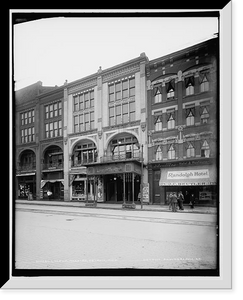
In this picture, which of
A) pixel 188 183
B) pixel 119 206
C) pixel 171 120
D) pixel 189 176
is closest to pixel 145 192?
pixel 119 206

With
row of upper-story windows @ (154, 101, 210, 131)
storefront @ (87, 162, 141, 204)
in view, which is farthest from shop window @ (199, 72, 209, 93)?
storefront @ (87, 162, 141, 204)

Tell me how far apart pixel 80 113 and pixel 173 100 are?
2.60 meters

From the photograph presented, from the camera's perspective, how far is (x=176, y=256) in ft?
14.1

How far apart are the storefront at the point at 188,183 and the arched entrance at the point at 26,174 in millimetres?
3552

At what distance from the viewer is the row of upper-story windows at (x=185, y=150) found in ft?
15.2

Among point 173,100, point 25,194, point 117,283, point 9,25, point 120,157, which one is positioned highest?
point 9,25

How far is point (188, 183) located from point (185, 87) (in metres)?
2.50

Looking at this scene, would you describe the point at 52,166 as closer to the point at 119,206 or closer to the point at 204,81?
the point at 119,206

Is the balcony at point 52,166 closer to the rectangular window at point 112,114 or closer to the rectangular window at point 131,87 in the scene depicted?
the rectangular window at point 112,114

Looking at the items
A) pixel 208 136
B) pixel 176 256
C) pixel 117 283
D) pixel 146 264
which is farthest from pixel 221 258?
pixel 208 136

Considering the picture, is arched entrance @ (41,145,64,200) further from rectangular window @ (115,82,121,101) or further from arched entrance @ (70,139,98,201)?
rectangular window @ (115,82,121,101)

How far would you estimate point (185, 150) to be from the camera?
5.18 m

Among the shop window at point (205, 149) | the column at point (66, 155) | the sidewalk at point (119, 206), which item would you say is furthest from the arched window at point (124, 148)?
the shop window at point (205, 149)

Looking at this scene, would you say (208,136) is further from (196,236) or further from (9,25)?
(9,25)
